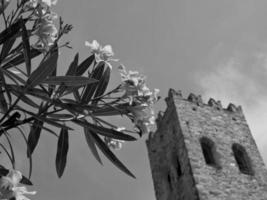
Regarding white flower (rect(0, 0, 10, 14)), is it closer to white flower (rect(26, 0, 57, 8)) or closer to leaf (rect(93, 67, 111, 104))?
white flower (rect(26, 0, 57, 8))

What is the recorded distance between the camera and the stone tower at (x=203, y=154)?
10359 mm

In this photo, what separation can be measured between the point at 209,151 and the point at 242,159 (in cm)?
106

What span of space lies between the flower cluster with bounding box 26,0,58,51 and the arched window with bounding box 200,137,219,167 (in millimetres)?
10321

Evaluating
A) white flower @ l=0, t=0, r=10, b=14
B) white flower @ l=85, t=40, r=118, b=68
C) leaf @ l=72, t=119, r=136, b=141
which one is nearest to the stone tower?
leaf @ l=72, t=119, r=136, b=141

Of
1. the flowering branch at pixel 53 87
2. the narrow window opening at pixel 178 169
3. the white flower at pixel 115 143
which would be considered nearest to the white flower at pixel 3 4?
the flowering branch at pixel 53 87

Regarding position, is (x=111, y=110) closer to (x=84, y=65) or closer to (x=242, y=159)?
(x=84, y=65)

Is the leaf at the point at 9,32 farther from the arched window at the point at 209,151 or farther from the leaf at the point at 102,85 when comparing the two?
the arched window at the point at 209,151

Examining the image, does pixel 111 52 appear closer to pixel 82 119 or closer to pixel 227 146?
pixel 82 119

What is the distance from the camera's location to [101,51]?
129 cm

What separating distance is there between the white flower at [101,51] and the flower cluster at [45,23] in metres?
0.16

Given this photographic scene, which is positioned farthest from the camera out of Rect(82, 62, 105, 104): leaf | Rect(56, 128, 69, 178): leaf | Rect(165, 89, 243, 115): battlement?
Rect(165, 89, 243, 115): battlement

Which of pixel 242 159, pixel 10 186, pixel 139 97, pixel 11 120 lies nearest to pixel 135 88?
pixel 139 97

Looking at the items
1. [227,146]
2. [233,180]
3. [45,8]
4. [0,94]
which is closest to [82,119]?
[0,94]

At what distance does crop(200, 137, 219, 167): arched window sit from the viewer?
11.3m
